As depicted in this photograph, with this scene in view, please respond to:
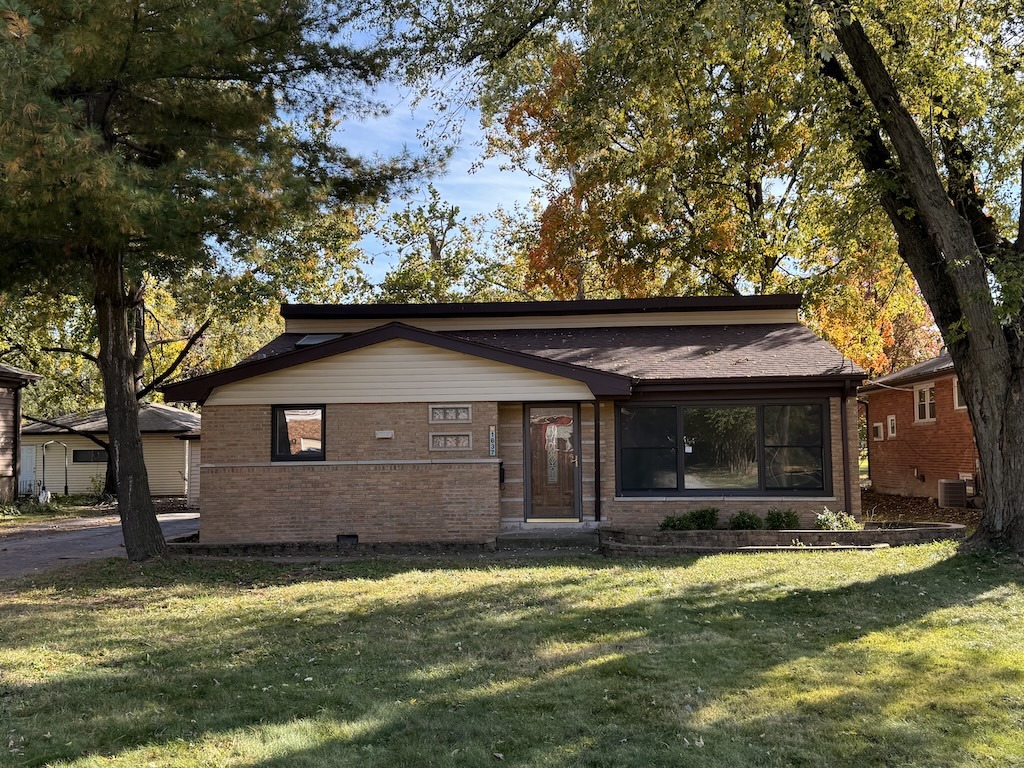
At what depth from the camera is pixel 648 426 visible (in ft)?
46.1

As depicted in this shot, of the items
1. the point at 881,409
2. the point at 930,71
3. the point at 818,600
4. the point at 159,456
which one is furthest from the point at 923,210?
the point at 159,456

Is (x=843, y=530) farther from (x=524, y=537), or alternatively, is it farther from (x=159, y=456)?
(x=159, y=456)

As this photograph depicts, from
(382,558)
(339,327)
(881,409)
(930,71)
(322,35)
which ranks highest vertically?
(322,35)

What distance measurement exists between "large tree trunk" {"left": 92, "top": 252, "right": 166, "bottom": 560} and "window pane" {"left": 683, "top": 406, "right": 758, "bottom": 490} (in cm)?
867

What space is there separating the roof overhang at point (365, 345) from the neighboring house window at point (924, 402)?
1223cm

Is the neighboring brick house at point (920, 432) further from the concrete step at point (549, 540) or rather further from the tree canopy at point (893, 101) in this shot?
the concrete step at point (549, 540)

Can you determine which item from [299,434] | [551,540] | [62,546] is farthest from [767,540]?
[62,546]

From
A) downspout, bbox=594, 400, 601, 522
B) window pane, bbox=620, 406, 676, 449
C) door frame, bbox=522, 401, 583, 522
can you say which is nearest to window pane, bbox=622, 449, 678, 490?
window pane, bbox=620, 406, 676, 449

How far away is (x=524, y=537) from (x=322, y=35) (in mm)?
8309

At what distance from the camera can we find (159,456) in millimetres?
28766

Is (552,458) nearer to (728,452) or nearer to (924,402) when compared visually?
(728,452)

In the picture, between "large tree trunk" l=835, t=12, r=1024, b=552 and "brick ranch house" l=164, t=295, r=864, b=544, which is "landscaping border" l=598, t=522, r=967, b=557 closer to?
"brick ranch house" l=164, t=295, r=864, b=544

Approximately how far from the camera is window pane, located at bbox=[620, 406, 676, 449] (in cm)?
1400

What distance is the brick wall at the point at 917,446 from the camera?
1981 cm
